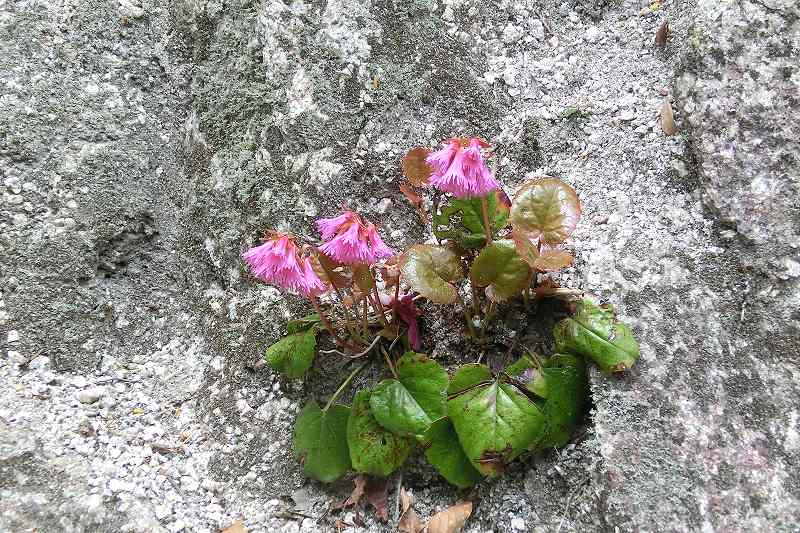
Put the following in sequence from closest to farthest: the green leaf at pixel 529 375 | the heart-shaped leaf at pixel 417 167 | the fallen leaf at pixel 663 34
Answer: the green leaf at pixel 529 375, the heart-shaped leaf at pixel 417 167, the fallen leaf at pixel 663 34

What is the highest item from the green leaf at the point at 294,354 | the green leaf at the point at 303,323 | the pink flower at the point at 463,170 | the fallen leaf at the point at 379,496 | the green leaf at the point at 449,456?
the pink flower at the point at 463,170

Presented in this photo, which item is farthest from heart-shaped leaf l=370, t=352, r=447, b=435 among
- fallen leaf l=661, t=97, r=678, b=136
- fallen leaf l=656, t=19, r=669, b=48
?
fallen leaf l=656, t=19, r=669, b=48

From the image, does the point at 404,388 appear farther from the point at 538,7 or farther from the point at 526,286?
the point at 538,7

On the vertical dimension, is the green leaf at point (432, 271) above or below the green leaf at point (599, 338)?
above

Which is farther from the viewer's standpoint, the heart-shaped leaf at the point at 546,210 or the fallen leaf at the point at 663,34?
the fallen leaf at the point at 663,34

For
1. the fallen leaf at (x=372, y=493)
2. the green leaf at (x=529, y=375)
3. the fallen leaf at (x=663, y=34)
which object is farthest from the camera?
the fallen leaf at (x=663, y=34)

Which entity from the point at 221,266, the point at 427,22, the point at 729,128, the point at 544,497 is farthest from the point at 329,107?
the point at 544,497

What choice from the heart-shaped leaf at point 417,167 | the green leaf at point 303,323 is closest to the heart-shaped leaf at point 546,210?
the heart-shaped leaf at point 417,167

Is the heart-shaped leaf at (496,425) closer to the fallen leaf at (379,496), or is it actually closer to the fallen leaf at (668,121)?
the fallen leaf at (379,496)
